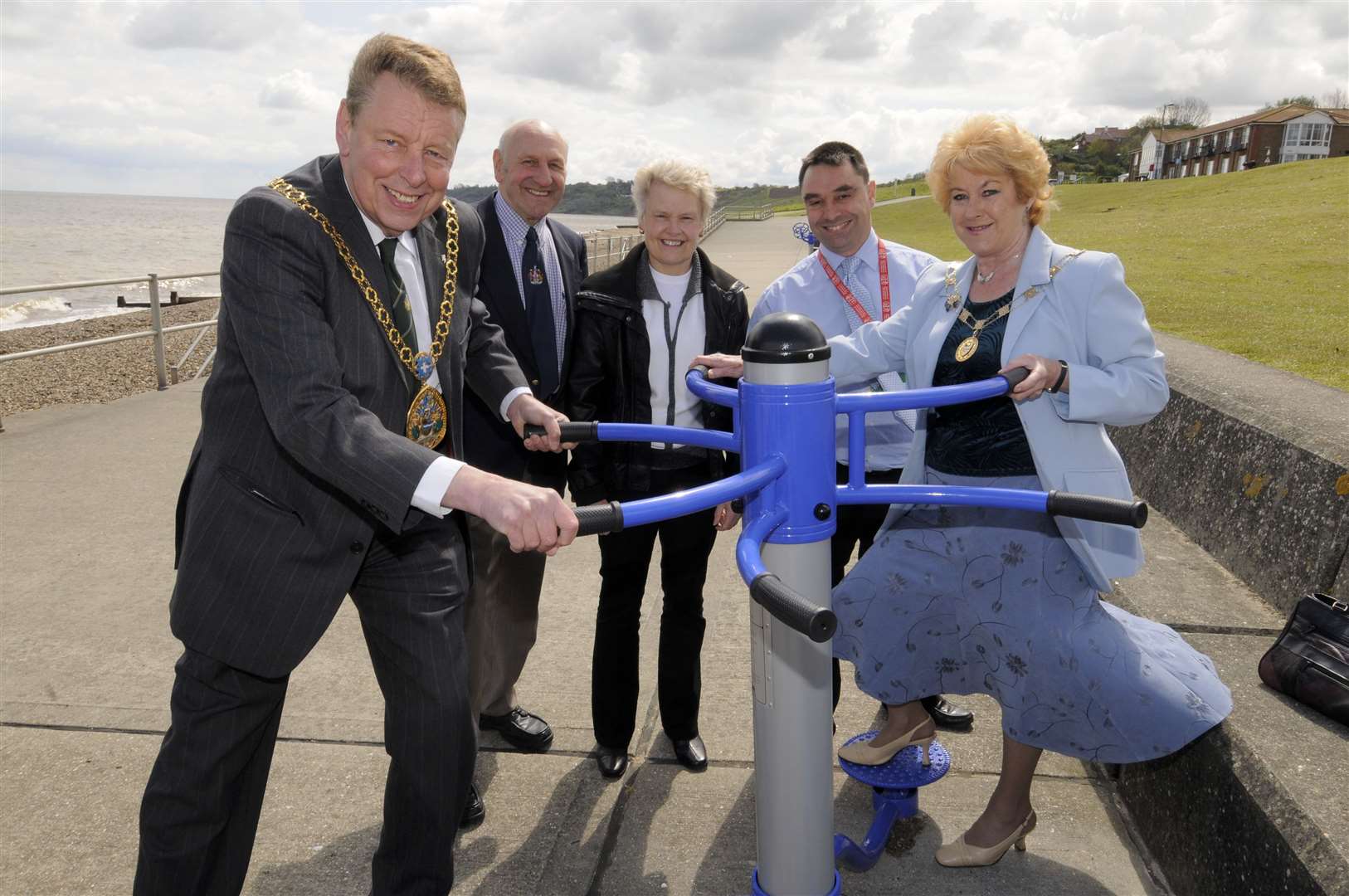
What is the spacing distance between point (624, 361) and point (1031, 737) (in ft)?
4.85

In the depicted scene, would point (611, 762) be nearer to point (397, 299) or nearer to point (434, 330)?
point (434, 330)

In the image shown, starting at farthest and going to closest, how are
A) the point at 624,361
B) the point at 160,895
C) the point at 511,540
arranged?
the point at 624,361
the point at 160,895
the point at 511,540

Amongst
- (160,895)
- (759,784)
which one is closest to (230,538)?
(160,895)

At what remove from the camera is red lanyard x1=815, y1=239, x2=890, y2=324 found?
3.18 meters

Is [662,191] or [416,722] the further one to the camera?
[662,191]

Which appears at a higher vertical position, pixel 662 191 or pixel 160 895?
pixel 662 191

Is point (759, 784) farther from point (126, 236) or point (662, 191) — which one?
point (126, 236)

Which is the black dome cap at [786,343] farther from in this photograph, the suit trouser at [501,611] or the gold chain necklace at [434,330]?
the suit trouser at [501,611]

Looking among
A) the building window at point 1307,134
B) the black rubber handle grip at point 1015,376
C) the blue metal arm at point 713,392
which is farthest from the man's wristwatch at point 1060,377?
the building window at point 1307,134

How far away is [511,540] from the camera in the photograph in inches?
60.4

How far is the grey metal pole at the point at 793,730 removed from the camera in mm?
1636

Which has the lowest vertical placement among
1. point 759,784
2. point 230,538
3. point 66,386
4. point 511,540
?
point 66,386

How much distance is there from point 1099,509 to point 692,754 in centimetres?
177

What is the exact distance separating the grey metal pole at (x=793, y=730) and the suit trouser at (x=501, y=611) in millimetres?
1408
